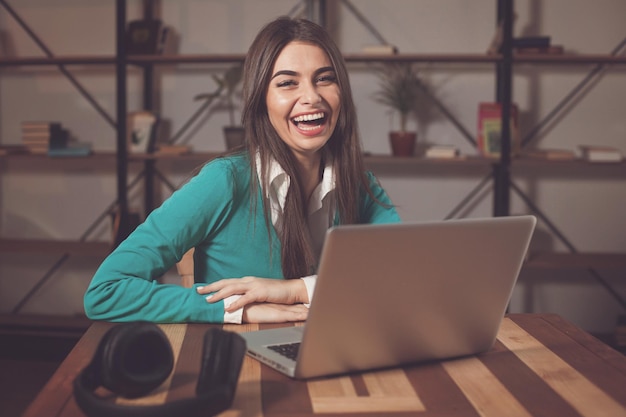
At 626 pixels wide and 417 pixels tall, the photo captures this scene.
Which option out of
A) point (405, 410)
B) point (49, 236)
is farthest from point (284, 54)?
point (49, 236)

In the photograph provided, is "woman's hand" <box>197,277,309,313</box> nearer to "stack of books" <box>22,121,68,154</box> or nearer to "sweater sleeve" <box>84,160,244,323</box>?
"sweater sleeve" <box>84,160,244,323</box>

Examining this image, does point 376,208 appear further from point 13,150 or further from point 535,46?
point 13,150

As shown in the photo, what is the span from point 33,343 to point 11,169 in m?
0.98

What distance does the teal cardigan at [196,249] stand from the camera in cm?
137

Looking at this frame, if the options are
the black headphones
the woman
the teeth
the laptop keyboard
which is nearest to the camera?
the black headphones

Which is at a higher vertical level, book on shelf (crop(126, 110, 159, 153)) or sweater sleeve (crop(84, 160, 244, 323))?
book on shelf (crop(126, 110, 159, 153))

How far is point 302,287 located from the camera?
57.9 inches

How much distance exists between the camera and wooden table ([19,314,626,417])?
94 cm

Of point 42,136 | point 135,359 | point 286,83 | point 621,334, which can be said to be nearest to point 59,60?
point 42,136

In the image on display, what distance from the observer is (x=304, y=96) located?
1.71 meters

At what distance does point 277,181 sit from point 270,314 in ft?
1.49

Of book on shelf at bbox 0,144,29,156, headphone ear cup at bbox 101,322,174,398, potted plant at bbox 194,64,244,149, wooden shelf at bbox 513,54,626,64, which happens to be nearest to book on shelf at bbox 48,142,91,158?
book on shelf at bbox 0,144,29,156

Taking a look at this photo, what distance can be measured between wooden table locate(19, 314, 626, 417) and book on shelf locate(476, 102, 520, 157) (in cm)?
235

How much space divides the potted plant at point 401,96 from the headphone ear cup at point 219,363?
2.71m
